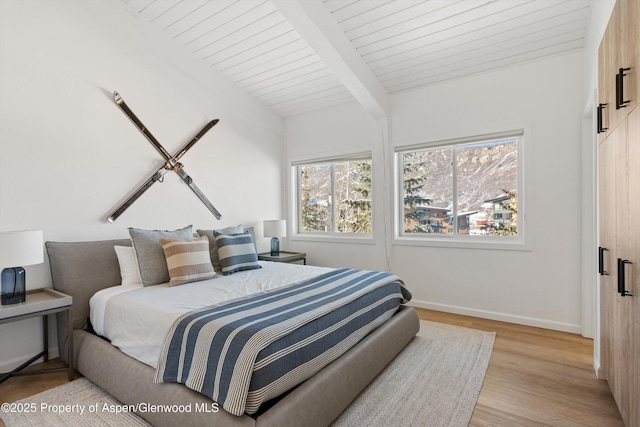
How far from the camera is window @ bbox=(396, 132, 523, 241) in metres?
3.41

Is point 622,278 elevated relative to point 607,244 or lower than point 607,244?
lower

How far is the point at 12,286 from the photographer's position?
84.8 inches

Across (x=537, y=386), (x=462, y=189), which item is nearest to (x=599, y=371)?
(x=537, y=386)

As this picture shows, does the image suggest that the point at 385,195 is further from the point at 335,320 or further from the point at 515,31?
the point at 335,320

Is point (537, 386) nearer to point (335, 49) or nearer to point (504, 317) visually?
point (504, 317)

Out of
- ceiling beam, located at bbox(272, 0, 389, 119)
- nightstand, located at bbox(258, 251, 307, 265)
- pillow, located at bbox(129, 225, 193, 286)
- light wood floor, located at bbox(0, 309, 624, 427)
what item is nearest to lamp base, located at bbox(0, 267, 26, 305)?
light wood floor, located at bbox(0, 309, 624, 427)

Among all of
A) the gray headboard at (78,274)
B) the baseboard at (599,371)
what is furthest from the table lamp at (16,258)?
the baseboard at (599,371)

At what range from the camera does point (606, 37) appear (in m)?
1.90

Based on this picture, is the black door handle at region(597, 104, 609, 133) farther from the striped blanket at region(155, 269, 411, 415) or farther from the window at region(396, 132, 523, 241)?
the striped blanket at region(155, 269, 411, 415)

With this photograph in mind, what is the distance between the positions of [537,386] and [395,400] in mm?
976

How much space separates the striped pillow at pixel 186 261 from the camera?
2625 millimetres

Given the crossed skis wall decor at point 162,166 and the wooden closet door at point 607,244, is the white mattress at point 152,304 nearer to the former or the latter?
the crossed skis wall decor at point 162,166

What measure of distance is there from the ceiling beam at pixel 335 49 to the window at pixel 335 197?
829mm

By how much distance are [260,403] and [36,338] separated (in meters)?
2.26
